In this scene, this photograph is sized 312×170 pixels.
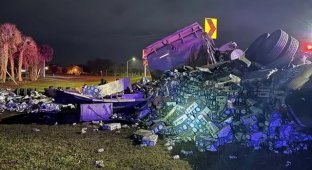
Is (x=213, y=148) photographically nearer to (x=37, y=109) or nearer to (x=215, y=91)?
(x=215, y=91)

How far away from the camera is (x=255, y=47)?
41.7 feet

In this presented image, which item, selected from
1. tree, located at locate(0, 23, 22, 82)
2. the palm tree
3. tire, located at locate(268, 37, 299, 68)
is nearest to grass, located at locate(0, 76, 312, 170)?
tire, located at locate(268, 37, 299, 68)

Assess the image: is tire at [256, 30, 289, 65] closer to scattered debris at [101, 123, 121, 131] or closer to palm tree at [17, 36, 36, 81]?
scattered debris at [101, 123, 121, 131]

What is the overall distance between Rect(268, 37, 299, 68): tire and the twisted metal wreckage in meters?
0.03

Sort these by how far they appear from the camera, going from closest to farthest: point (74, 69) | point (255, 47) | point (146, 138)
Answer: point (146, 138) < point (255, 47) < point (74, 69)

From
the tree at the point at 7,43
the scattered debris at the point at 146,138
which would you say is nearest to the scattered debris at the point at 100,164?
the scattered debris at the point at 146,138

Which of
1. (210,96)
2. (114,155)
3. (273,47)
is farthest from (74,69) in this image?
(114,155)

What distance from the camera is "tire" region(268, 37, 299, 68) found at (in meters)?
11.7

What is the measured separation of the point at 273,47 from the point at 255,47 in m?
0.98

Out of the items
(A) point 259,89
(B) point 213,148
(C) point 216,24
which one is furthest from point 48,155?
(C) point 216,24

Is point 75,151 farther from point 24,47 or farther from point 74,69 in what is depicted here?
point 74,69

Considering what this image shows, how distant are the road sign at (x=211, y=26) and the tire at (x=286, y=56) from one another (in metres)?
3.70

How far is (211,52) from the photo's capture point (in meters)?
14.4

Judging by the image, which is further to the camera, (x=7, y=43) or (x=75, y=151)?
(x=7, y=43)
